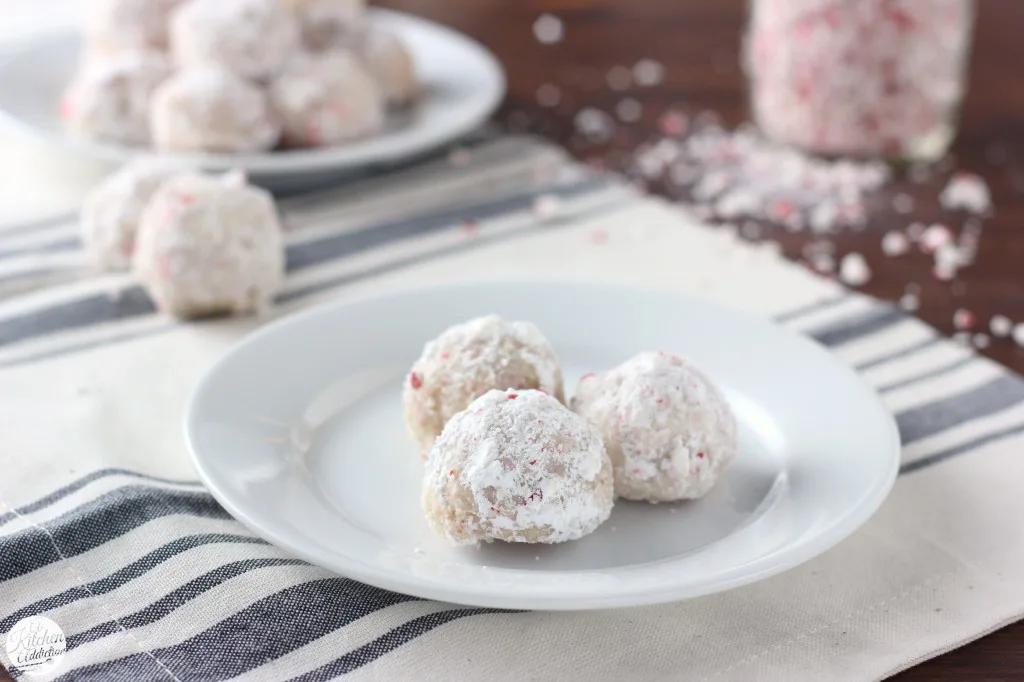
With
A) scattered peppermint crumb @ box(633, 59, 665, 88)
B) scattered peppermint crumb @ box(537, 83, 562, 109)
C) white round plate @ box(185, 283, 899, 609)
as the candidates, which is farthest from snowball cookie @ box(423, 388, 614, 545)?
scattered peppermint crumb @ box(633, 59, 665, 88)

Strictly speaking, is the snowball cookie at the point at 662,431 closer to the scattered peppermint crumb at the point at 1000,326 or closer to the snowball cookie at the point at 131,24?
the scattered peppermint crumb at the point at 1000,326

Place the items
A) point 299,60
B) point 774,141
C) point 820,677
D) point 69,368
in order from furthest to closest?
point 774,141, point 299,60, point 69,368, point 820,677

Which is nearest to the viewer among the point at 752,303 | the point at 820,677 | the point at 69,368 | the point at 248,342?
the point at 820,677

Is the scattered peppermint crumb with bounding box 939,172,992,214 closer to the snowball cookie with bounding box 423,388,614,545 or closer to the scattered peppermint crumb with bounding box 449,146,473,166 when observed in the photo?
the scattered peppermint crumb with bounding box 449,146,473,166

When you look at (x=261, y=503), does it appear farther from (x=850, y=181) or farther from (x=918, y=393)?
(x=850, y=181)


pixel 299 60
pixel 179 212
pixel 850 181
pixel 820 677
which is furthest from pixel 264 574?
pixel 850 181

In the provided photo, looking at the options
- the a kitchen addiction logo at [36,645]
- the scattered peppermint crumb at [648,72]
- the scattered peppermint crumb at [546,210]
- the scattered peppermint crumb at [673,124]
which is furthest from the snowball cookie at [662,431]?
the scattered peppermint crumb at [648,72]
